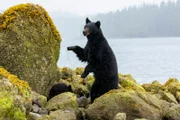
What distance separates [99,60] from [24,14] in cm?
218

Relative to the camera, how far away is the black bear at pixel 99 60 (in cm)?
917

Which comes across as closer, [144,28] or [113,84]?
[113,84]

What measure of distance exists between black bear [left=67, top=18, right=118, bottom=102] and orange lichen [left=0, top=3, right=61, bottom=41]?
107cm

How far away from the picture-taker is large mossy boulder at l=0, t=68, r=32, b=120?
5516 mm

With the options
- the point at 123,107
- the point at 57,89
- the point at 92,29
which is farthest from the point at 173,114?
the point at 57,89

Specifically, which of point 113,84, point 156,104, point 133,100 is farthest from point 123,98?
point 113,84

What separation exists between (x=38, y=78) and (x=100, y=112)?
2170 mm

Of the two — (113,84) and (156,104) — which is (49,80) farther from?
(156,104)

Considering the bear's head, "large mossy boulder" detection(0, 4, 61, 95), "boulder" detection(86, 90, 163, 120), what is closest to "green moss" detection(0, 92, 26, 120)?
"boulder" detection(86, 90, 163, 120)

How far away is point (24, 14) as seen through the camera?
9.15m

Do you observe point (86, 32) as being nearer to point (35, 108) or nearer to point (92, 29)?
point (92, 29)

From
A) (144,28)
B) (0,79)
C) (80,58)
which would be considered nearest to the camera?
(0,79)

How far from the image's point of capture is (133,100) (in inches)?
298

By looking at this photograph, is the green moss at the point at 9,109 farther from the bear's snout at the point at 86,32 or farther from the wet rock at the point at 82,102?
the bear's snout at the point at 86,32
